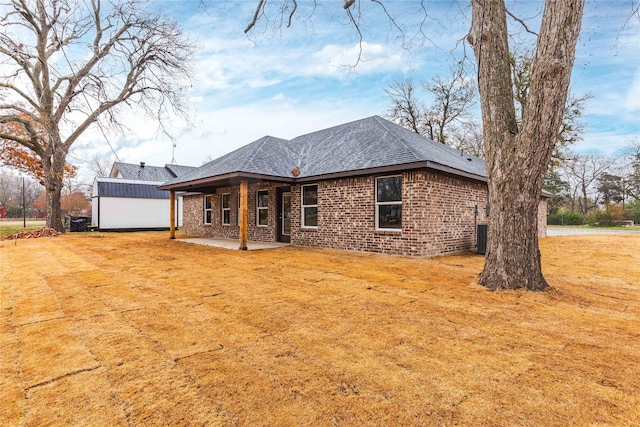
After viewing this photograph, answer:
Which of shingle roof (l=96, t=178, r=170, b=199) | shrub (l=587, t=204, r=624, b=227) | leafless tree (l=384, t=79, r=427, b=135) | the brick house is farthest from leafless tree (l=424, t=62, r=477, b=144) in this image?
shingle roof (l=96, t=178, r=170, b=199)

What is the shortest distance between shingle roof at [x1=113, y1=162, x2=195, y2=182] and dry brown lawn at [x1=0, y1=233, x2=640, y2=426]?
2396 centimetres

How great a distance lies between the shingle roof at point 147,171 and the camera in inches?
1040

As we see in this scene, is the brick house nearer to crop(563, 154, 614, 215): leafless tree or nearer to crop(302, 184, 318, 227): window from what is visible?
crop(302, 184, 318, 227): window

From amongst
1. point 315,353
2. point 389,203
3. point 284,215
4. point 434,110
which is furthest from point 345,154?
point 434,110

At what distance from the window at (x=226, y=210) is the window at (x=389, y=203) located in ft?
24.2

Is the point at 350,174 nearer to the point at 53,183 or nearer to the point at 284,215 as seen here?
the point at 284,215

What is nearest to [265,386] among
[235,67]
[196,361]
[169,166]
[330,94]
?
[196,361]

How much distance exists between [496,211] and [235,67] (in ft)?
32.1

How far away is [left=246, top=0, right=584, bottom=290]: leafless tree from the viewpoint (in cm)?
425

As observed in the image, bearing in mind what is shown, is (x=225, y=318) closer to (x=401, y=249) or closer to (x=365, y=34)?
(x=401, y=249)

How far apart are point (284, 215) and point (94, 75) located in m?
8.49

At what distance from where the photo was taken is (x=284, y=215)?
1167cm

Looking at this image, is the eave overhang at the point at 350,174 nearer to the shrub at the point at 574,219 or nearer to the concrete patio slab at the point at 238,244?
the concrete patio slab at the point at 238,244

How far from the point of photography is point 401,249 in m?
8.31
